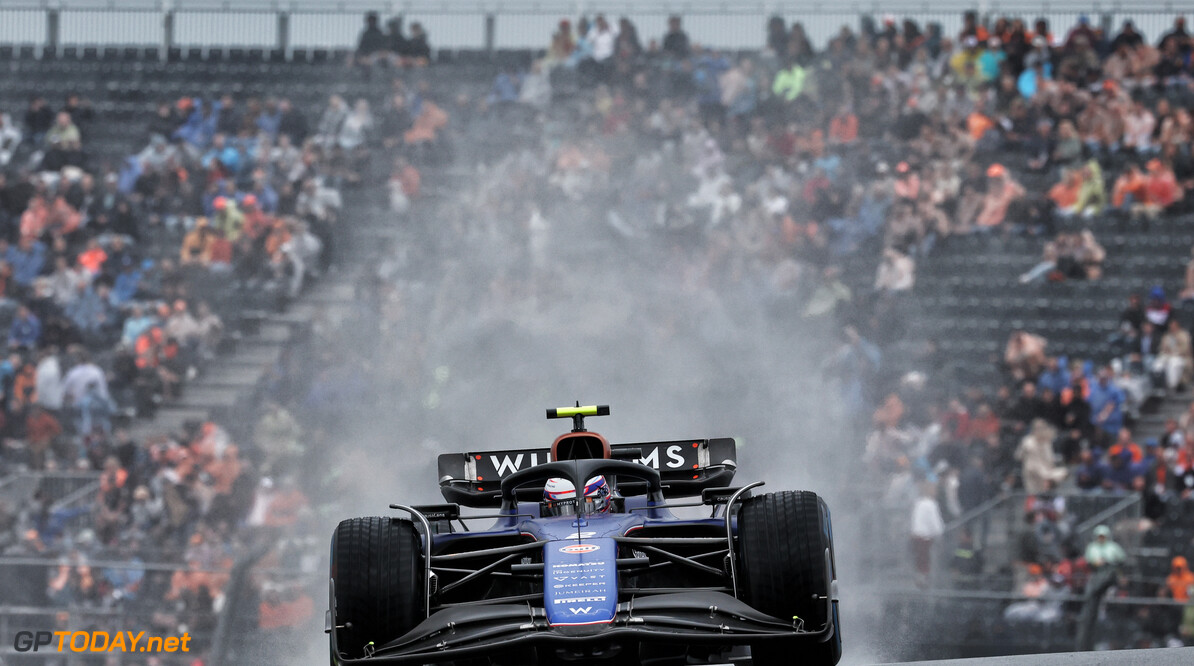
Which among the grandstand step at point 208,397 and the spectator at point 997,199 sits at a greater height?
the spectator at point 997,199

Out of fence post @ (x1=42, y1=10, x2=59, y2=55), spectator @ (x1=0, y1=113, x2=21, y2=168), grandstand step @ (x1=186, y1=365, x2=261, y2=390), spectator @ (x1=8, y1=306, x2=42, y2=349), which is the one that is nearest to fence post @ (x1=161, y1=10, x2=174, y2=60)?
fence post @ (x1=42, y1=10, x2=59, y2=55)

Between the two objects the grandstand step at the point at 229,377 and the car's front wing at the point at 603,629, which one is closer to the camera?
the car's front wing at the point at 603,629

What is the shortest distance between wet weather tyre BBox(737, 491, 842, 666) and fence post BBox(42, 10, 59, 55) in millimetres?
19976

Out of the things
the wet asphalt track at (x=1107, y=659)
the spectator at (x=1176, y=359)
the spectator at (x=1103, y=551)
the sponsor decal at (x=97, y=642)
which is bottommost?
the sponsor decal at (x=97, y=642)

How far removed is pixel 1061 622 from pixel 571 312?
25.3 ft

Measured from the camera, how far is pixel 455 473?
379 inches

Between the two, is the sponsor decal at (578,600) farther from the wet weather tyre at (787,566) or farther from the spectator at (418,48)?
the spectator at (418,48)

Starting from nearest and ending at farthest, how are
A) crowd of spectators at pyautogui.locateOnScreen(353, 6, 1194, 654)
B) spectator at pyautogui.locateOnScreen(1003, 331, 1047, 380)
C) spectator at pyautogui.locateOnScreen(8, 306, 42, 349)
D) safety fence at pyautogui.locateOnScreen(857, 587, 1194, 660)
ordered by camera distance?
1. safety fence at pyautogui.locateOnScreen(857, 587, 1194, 660)
2. crowd of spectators at pyautogui.locateOnScreen(353, 6, 1194, 654)
3. spectator at pyautogui.locateOnScreen(1003, 331, 1047, 380)
4. spectator at pyautogui.locateOnScreen(8, 306, 42, 349)

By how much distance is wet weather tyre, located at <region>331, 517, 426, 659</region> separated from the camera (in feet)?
24.2

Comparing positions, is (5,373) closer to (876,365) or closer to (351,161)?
(351,161)

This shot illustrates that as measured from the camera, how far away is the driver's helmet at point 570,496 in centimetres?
858

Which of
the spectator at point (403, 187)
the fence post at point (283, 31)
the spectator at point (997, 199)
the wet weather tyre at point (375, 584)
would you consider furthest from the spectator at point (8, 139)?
the wet weather tyre at point (375, 584)

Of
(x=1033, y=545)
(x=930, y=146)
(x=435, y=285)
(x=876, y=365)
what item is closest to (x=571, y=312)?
(x=435, y=285)

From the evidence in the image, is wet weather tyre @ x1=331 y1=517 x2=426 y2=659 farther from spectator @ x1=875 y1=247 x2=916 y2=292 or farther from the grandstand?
spectator @ x1=875 y1=247 x2=916 y2=292
